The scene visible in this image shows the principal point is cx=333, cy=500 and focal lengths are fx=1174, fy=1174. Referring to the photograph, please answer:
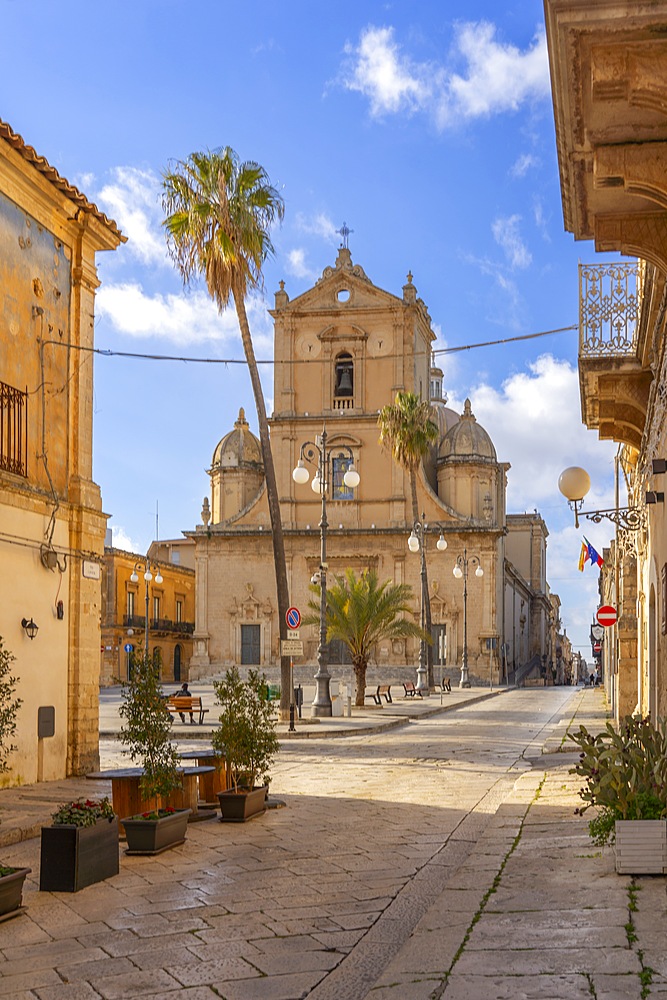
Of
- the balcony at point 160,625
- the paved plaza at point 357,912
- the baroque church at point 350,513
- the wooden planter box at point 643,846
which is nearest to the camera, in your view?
the paved plaza at point 357,912

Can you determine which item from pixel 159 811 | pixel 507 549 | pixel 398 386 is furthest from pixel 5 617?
pixel 507 549

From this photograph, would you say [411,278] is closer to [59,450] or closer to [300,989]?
[59,450]

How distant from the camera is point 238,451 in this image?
66.0 meters

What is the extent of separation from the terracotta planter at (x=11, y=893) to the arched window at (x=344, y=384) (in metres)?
54.8

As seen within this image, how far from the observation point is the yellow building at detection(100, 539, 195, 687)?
210ft

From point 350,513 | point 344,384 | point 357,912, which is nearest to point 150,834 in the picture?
point 357,912

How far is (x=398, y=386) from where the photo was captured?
60.5 meters

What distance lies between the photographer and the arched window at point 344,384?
61625 mm

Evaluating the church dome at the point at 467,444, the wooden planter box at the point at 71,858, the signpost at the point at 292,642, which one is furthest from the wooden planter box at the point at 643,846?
the church dome at the point at 467,444

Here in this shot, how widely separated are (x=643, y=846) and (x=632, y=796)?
12.9 inches

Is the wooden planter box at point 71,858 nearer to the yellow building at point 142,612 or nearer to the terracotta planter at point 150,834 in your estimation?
the terracotta planter at point 150,834

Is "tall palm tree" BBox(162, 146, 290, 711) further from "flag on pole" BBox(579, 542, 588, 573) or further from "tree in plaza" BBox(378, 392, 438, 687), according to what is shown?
"tree in plaza" BBox(378, 392, 438, 687)

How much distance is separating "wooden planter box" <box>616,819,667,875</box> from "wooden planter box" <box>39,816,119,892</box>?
360 cm

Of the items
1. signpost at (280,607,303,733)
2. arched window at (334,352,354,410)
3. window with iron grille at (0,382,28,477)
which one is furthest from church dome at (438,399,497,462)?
window with iron grille at (0,382,28,477)
